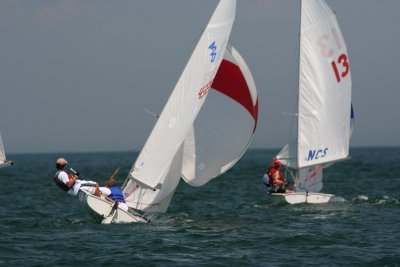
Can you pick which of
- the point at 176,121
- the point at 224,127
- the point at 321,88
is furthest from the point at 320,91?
the point at 176,121

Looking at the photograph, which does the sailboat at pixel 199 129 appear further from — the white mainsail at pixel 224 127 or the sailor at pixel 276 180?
the sailor at pixel 276 180

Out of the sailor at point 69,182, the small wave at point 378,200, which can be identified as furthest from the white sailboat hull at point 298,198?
the sailor at point 69,182

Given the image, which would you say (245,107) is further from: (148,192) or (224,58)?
(148,192)

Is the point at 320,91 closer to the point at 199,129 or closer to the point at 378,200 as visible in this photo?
the point at 378,200

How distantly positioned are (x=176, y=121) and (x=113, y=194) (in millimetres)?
2022

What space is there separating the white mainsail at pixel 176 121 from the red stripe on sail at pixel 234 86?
1.50 m

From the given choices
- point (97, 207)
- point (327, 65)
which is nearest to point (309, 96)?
point (327, 65)

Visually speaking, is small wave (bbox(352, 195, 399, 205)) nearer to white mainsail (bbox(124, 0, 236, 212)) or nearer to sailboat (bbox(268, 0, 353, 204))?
sailboat (bbox(268, 0, 353, 204))

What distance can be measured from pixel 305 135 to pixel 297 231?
692 centimetres

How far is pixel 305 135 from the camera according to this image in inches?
904

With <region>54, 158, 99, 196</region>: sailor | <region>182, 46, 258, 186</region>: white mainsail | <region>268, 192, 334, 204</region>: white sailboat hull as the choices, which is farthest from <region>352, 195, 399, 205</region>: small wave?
<region>54, 158, 99, 196</region>: sailor

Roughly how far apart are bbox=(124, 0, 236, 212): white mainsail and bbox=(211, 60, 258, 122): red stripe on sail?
A: 4.92ft

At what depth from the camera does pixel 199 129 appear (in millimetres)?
19016

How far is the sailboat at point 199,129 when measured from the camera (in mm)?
16891
